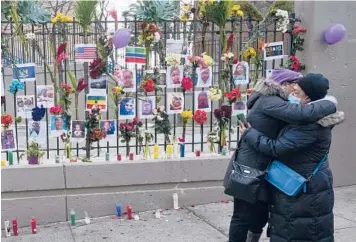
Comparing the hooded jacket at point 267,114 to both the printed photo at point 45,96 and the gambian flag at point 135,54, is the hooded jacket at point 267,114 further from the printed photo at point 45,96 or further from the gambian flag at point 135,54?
the printed photo at point 45,96

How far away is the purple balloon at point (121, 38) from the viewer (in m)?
5.60

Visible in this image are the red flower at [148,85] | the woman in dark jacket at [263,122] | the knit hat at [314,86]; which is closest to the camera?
the woman in dark jacket at [263,122]

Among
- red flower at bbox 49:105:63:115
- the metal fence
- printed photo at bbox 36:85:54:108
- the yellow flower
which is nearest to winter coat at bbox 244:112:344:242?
the yellow flower

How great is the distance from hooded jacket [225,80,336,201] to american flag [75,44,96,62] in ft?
7.23

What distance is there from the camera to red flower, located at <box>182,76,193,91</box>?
5.96m

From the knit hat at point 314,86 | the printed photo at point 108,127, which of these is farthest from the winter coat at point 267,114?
the printed photo at point 108,127

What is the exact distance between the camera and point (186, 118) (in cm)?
602

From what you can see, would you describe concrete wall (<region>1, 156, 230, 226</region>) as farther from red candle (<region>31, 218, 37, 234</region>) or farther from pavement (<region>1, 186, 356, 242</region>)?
red candle (<region>31, 218, 37, 234</region>)

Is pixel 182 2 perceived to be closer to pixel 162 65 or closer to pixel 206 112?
pixel 162 65

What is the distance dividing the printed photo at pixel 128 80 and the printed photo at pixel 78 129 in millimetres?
600

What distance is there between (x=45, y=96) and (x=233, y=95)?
207 cm

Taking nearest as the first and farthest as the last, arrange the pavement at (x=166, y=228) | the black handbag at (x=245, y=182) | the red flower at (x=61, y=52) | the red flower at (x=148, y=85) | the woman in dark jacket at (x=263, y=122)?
the woman in dark jacket at (x=263, y=122) → the black handbag at (x=245, y=182) → the pavement at (x=166, y=228) → the red flower at (x=61, y=52) → the red flower at (x=148, y=85)

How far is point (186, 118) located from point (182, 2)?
4.35 feet

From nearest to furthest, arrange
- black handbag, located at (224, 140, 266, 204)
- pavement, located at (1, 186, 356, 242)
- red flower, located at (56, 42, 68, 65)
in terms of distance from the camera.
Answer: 1. black handbag, located at (224, 140, 266, 204)
2. pavement, located at (1, 186, 356, 242)
3. red flower, located at (56, 42, 68, 65)
